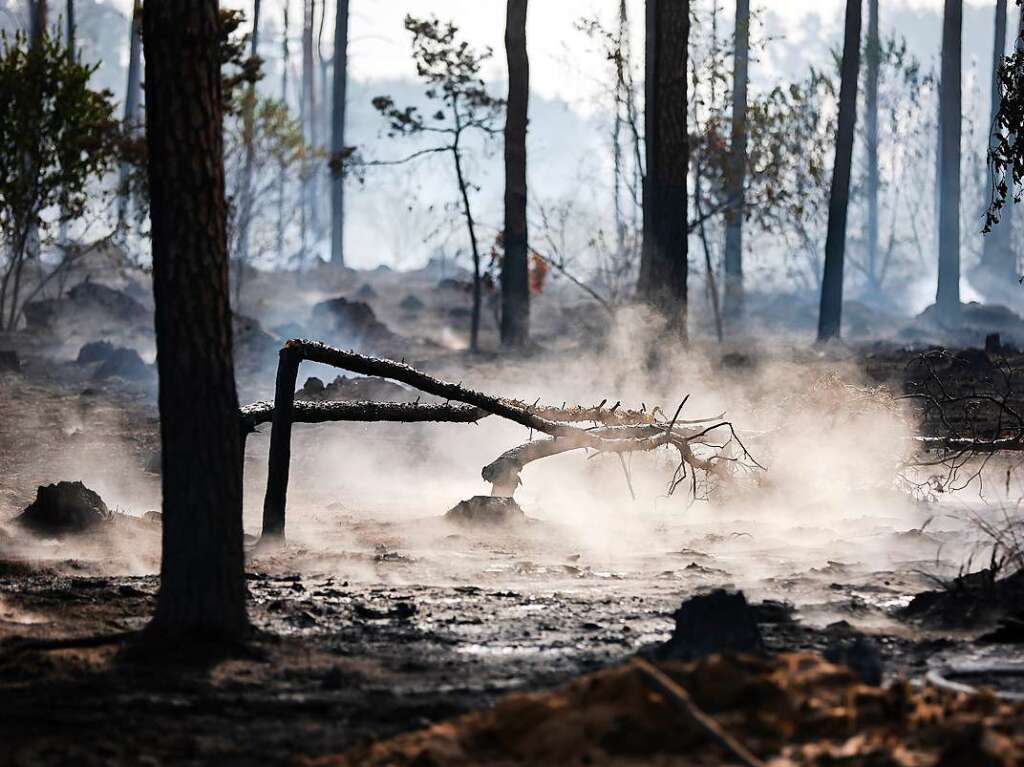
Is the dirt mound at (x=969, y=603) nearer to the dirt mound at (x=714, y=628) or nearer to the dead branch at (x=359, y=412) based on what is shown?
the dirt mound at (x=714, y=628)

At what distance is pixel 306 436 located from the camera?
15398mm

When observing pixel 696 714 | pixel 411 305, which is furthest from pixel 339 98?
pixel 696 714

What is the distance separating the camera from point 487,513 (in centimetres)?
1057

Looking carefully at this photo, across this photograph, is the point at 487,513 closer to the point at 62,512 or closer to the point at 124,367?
the point at 62,512

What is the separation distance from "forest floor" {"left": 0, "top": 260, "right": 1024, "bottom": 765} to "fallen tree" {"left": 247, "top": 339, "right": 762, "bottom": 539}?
0.53m

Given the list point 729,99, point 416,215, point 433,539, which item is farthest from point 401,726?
point 416,215

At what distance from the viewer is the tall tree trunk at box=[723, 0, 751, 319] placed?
29.0m

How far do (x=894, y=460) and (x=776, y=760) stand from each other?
8.13 meters

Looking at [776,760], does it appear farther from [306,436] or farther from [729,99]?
[729,99]

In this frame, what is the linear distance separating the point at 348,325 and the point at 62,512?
1672 centimetres

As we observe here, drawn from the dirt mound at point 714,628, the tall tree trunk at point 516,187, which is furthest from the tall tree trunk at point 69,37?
the dirt mound at point 714,628

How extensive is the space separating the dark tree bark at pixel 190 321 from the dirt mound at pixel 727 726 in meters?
1.91

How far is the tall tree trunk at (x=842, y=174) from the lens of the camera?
83.6ft

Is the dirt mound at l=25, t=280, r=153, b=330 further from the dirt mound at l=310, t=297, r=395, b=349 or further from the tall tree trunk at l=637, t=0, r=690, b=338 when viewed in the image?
the tall tree trunk at l=637, t=0, r=690, b=338
